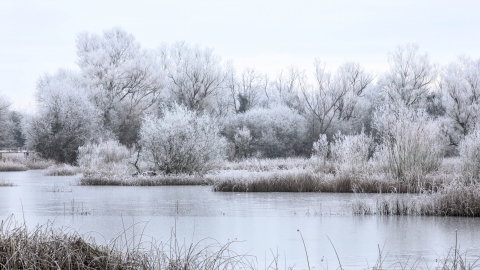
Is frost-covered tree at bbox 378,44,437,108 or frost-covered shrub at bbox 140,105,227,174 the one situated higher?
frost-covered tree at bbox 378,44,437,108

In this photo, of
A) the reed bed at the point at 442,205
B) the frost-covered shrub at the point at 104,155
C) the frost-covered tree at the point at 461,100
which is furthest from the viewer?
the frost-covered tree at the point at 461,100

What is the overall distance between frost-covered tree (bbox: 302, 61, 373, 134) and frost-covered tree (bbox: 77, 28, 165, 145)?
10322 millimetres

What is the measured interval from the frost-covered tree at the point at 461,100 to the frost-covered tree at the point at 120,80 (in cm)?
1756

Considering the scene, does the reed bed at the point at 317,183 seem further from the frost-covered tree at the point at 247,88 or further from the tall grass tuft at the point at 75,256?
the frost-covered tree at the point at 247,88

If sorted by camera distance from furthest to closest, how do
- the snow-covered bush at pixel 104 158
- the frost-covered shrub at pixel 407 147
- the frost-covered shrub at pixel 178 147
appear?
the snow-covered bush at pixel 104 158
the frost-covered shrub at pixel 178 147
the frost-covered shrub at pixel 407 147

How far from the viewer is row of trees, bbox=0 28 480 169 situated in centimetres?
3278

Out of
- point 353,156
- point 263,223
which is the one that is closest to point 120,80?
point 353,156

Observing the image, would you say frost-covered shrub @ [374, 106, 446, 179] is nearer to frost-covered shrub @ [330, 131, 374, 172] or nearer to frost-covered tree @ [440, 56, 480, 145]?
frost-covered shrub @ [330, 131, 374, 172]

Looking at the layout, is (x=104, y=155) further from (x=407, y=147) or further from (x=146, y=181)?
(x=407, y=147)

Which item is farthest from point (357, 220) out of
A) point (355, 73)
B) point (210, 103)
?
point (355, 73)

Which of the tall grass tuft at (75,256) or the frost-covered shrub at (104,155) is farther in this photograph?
the frost-covered shrub at (104,155)

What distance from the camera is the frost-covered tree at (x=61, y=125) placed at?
104 ft

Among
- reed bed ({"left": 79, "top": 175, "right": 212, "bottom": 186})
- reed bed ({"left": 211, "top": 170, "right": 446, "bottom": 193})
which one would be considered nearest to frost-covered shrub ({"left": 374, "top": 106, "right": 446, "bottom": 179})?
reed bed ({"left": 211, "top": 170, "right": 446, "bottom": 193})

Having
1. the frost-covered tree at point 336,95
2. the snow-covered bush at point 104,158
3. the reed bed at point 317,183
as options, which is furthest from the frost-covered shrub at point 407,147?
the frost-covered tree at point 336,95
